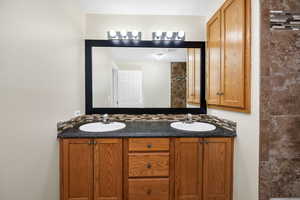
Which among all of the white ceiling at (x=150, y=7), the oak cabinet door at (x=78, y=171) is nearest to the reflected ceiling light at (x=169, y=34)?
the white ceiling at (x=150, y=7)

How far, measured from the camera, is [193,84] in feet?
6.57

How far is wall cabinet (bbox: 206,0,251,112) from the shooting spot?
1231 millimetres

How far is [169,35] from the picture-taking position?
1.93 meters

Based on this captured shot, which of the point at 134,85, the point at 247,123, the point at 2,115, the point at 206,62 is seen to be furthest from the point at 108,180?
the point at 206,62

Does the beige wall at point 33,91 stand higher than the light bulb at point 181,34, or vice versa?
the light bulb at point 181,34

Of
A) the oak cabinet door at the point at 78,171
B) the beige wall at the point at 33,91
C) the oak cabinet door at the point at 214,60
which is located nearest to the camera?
the beige wall at the point at 33,91

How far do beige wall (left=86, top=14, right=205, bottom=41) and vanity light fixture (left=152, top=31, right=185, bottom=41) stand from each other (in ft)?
0.27

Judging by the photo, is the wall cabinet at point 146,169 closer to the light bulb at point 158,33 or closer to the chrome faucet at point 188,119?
the chrome faucet at point 188,119

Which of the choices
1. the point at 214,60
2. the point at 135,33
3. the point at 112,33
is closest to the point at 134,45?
the point at 135,33

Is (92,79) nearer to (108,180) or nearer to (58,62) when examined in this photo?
(58,62)

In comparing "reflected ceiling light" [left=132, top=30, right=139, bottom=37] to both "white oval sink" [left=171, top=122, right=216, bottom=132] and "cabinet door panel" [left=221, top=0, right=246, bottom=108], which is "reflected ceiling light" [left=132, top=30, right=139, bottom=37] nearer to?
"cabinet door panel" [left=221, top=0, right=246, bottom=108]

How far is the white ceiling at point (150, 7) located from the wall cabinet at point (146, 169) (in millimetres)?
1720

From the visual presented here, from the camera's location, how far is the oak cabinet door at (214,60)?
63.9 inches

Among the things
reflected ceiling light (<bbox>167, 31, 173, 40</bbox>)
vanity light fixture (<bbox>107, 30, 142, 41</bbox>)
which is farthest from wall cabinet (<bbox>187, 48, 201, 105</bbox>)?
vanity light fixture (<bbox>107, 30, 142, 41</bbox>)
